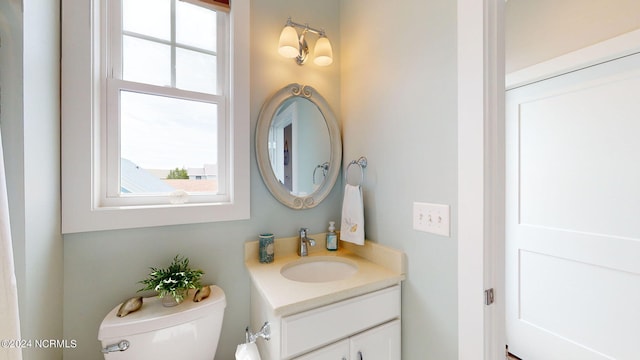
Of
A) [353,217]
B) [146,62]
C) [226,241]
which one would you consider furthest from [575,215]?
[146,62]

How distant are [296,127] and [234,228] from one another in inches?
26.7

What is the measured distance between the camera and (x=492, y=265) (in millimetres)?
839

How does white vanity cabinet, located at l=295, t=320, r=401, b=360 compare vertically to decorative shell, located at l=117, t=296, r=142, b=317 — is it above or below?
below

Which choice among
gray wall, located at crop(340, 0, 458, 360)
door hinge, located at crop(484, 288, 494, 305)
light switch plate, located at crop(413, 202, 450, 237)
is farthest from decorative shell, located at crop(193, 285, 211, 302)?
door hinge, located at crop(484, 288, 494, 305)

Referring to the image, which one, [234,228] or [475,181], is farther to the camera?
[234,228]

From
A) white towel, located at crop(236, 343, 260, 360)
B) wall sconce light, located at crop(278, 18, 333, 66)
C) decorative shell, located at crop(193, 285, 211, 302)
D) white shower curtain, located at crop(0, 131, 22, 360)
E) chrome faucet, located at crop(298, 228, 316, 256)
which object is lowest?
white towel, located at crop(236, 343, 260, 360)

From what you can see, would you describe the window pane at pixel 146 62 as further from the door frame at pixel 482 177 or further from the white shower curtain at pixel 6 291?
the door frame at pixel 482 177

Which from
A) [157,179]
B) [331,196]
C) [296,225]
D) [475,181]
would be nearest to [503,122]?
[475,181]

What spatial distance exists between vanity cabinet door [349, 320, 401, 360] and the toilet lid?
61 centimetres

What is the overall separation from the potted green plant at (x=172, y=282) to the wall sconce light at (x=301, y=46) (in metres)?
1.22

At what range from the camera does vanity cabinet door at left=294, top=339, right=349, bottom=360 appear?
89cm

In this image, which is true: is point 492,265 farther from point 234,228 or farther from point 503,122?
point 234,228

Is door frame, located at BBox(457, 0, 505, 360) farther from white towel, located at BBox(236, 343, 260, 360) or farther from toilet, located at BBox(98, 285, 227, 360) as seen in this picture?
toilet, located at BBox(98, 285, 227, 360)

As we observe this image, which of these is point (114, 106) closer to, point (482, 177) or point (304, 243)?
point (304, 243)
